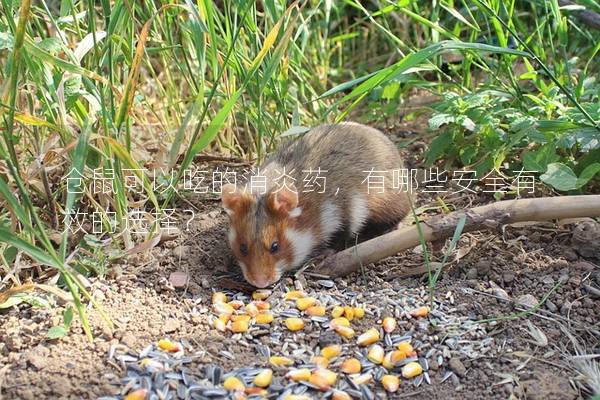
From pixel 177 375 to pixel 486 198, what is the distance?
2.37 metres

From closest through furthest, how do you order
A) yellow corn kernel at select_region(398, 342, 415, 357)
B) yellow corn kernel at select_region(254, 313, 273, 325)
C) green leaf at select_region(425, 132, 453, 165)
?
yellow corn kernel at select_region(398, 342, 415, 357) < yellow corn kernel at select_region(254, 313, 273, 325) < green leaf at select_region(425, 132, 453, 165)

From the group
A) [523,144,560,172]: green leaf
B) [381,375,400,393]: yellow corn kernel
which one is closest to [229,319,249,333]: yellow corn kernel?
[381,375,400,393]: yellow corn kernel

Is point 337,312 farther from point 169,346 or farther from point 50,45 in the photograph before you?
point 50,45

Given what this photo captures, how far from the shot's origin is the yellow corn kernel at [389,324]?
11.5 ft

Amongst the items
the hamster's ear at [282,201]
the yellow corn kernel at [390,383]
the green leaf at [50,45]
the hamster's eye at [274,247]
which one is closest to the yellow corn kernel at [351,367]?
the yellow corn kernel at [390,383]

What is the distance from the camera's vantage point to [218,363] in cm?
330

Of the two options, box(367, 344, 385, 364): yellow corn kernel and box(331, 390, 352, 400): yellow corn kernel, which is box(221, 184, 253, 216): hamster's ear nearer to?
box(367, 344, 385, 364): yellow corn kernel

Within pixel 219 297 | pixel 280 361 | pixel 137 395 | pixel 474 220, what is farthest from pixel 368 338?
pixel 137 395

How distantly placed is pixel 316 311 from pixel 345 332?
0.68ft

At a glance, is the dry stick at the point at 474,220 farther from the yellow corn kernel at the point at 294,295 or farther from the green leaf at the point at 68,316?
the green leaf at the point at 68,316

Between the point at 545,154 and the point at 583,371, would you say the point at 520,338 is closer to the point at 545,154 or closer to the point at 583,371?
the point at 583,371

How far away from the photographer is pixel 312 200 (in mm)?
4359

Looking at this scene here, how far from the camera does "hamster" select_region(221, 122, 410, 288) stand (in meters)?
4.07

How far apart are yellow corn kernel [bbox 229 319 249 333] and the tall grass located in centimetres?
66
